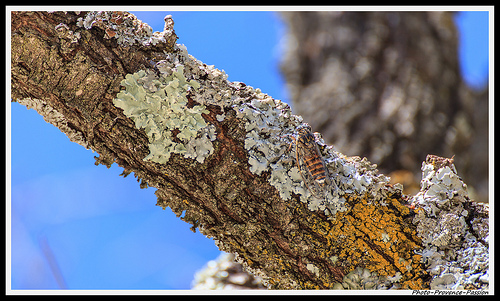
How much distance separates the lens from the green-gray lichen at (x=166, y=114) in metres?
1.51

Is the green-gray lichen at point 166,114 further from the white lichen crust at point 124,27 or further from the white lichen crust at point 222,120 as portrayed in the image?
the white lichen crust at point 124,27

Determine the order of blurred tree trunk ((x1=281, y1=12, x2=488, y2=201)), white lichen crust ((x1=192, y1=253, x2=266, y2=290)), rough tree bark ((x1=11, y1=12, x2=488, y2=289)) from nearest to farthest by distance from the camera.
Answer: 1. rough tree bark ((x1=11, y1=12, x2=488, y2=289))
2. white lichen crust ((x1=192, y1=253, x2=266, y2=290))
3. blurred tree trunk ((x1=281, y1=12, x2=488, y2=201))

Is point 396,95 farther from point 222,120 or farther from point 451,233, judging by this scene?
point 222,120

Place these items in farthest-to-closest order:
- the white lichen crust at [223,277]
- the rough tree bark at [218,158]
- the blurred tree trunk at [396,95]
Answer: the blurred tree trunk at [396,95] → the white lichen crust at [223,277] → the rough tree bark at [218,158]

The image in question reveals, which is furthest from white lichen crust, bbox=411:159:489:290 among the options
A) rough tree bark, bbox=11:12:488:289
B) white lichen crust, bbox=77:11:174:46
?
white lichen crust, bbox=77:11:174:46

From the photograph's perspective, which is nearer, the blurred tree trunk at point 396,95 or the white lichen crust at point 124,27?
the white lichen crust at point 124,27

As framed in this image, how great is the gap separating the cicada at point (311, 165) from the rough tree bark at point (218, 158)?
0.12 feet

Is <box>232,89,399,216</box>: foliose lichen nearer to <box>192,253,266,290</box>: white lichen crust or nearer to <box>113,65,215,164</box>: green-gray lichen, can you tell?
<box>113,65,215,164</box>: green-gray lichen

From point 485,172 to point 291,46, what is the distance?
241 centimetres

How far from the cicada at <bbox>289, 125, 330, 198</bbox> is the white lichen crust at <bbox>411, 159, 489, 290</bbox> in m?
0.45

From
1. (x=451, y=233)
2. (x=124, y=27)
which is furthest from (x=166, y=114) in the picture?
(x=451, y=233)

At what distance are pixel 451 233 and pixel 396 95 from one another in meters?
2.28

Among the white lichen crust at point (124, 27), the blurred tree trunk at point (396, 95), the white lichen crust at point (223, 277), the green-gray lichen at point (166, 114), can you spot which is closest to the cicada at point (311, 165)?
the green-gray lichen at point (166, 114)

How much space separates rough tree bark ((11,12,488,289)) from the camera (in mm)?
1496
